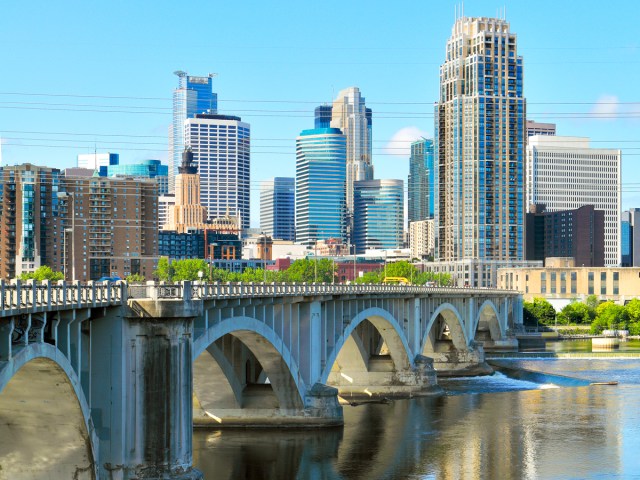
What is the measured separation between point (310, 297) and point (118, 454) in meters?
34.2

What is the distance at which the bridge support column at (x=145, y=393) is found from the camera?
4853 centimetres

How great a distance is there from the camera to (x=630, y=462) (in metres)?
71.9

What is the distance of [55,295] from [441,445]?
4183cm

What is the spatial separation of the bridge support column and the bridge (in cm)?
5

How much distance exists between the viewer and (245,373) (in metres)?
80.7

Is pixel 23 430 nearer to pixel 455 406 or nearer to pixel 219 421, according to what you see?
pixel 219 421

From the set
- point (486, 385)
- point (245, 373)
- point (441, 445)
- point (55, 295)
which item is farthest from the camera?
point (486, 385)

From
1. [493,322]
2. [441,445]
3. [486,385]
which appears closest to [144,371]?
[441,445]

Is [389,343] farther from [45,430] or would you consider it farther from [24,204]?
[24,204]

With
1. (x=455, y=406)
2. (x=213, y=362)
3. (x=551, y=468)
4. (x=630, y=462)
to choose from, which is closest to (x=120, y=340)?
(x=213, y=362)

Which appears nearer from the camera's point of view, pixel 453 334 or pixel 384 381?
pixel 384 381

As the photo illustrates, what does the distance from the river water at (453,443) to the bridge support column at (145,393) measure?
15424 mm

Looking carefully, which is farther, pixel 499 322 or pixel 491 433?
pixel 499 322

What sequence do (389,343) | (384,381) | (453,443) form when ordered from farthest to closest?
(389,343)
(384,381)
(453,443)
